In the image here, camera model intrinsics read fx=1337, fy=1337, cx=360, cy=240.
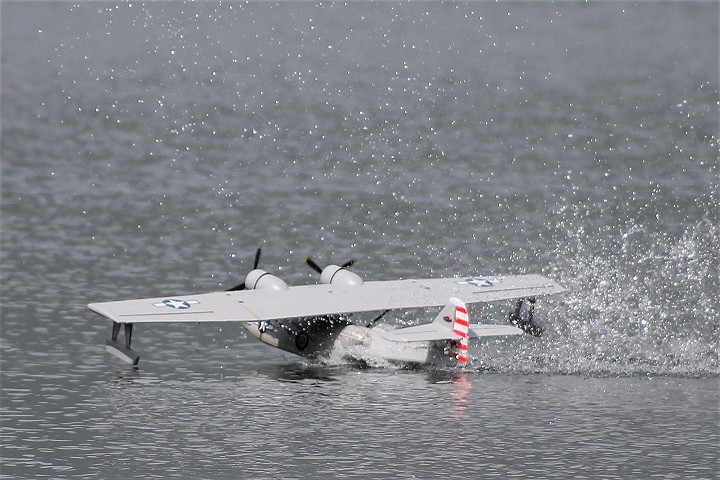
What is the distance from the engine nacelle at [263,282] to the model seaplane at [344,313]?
0.12 feet

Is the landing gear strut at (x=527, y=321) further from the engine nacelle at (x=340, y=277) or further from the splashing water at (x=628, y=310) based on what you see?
the engine nacelle at (x=340, y=277)

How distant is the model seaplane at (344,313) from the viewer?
46.1 m

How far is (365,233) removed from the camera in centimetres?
7256

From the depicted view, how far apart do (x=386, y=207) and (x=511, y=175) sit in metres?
13.3

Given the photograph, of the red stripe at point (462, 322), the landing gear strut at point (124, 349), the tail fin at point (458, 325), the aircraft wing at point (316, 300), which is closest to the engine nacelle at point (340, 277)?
the aircraft wing at point (316, 300)

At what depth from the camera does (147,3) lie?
594ft

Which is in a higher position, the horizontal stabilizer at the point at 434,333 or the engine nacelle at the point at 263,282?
the engine nacelle at the point at 263,282

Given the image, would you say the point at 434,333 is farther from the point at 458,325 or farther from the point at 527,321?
the point at 527,321

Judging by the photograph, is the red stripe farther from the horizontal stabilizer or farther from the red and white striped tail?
the horizontal stabilizer

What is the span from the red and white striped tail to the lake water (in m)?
1.17

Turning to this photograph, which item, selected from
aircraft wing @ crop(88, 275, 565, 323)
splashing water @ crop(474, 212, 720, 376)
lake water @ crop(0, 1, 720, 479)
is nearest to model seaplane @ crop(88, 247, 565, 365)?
aircraft wing @ crop(88, 275, 565, 323)

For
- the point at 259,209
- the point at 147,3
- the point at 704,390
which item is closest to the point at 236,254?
the point at 259,209

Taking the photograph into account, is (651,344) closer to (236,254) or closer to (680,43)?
(236,254)

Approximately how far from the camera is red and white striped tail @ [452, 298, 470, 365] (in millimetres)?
46031
